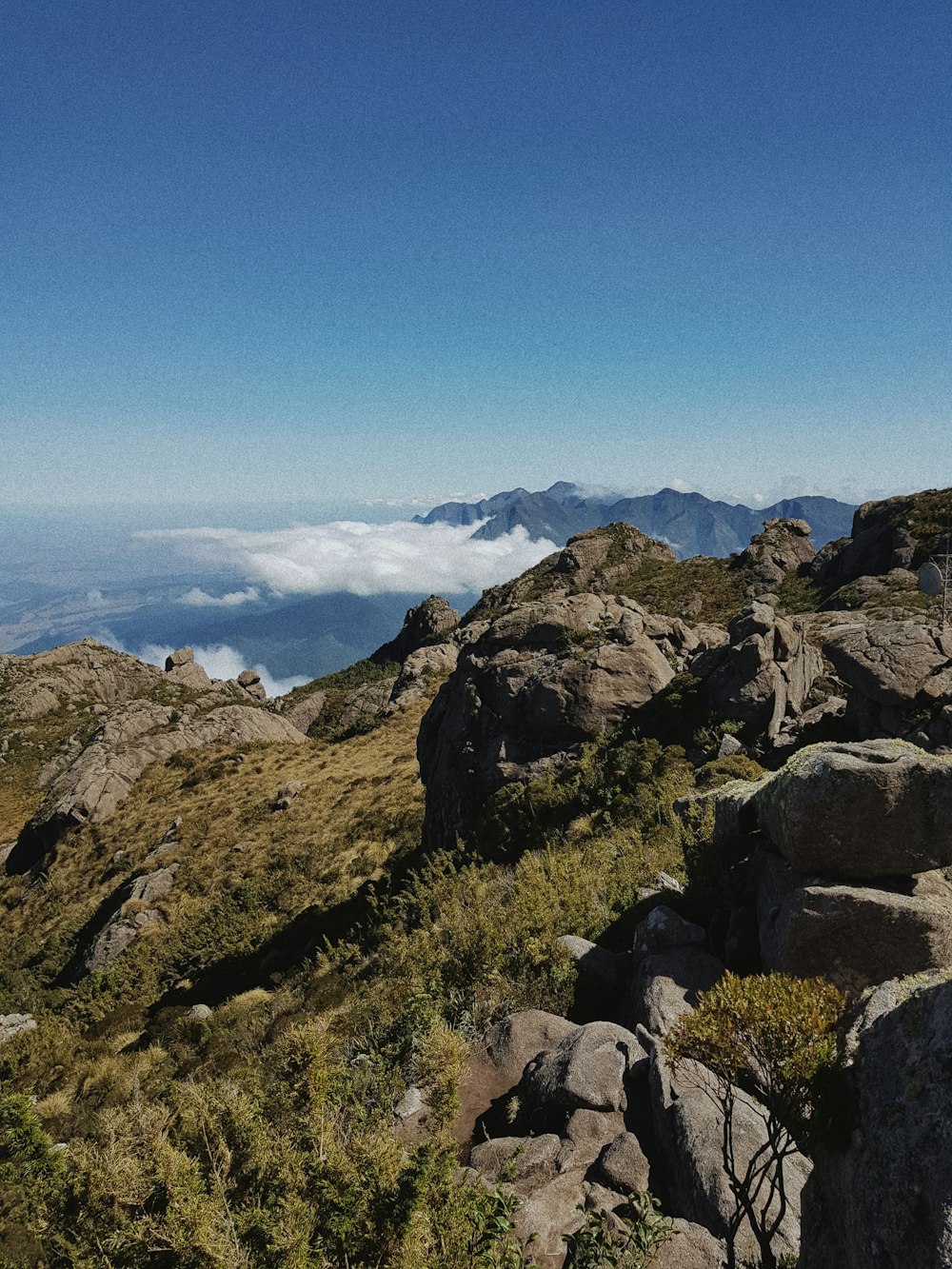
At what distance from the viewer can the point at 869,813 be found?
28.5 feet

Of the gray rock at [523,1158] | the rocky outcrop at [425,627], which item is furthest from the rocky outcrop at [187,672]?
the gray rock at [523,1158]

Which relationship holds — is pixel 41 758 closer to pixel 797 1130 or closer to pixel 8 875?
pixel 8 875

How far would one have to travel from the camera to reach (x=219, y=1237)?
12.8 feet

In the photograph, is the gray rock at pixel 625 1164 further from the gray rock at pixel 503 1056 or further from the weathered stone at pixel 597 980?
the weathered stone at pixel 597 980

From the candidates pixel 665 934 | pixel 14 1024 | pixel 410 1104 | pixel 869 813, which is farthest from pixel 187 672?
pixel 869 813

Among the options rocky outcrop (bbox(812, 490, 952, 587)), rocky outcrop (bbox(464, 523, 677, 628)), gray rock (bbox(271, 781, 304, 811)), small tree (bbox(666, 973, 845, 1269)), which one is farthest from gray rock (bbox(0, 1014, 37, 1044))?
rocky outcrop (bbox(812, 490, 952, 587))

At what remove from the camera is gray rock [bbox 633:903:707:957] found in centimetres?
1085

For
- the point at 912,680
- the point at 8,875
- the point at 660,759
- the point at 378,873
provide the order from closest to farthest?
the point at 912,680 → the point at 660,759 → the point at 378,873 → the point at 8,875

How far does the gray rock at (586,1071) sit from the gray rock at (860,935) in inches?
102

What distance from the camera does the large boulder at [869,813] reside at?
8.46m

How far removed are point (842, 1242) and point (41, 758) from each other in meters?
72.2

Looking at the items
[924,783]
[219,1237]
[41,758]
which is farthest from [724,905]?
[41,758]

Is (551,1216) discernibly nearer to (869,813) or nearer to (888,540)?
(869,813)

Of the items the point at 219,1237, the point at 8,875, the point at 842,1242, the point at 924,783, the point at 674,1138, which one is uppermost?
the point at 924,783
